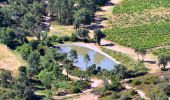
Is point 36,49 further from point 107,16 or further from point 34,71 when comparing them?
point 107,16

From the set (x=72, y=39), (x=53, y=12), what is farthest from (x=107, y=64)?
(x=53, y=12)

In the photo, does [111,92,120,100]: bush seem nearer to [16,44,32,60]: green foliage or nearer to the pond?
the pond

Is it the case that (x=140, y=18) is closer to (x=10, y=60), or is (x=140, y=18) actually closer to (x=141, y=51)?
(x=141, y=51)

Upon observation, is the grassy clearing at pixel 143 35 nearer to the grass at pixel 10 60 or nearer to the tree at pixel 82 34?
the tree at pixel 82 34

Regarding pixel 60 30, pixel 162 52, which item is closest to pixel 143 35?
pixel 162 52

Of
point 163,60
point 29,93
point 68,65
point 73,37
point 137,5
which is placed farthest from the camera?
point 137,5

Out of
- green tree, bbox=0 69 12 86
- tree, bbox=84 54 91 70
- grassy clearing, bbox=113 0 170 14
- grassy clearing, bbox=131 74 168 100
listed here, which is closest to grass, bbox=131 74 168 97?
grassy clearing, bbox=131 74 168 100

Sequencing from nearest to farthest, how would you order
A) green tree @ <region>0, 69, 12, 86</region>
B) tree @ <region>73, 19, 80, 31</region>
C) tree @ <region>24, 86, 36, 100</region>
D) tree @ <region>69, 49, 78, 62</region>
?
tree @ <region>24, 86, 36, 100</region>
green tree @ <region>0, 69, 12, 86</region>
tree @ <region>69, 49, 78, 62</region>
tree @ <region>73, 19, 80, 31</region>
